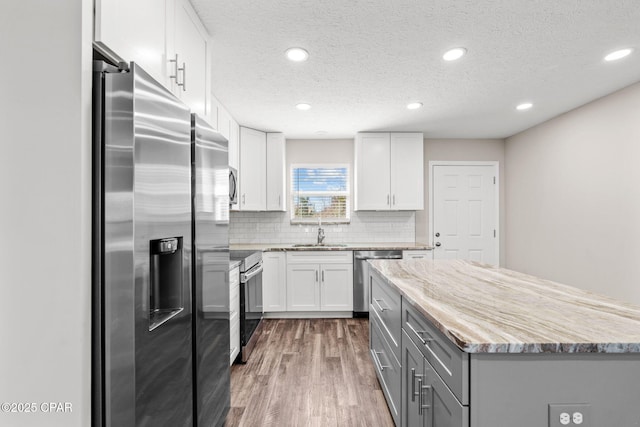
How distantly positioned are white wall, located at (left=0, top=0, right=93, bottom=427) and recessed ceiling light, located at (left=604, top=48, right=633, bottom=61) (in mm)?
3129

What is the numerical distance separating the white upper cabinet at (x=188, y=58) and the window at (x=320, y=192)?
9.03 feet

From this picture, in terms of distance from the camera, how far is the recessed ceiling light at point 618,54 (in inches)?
88.5

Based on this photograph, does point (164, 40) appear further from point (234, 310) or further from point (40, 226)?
point (234, 310)

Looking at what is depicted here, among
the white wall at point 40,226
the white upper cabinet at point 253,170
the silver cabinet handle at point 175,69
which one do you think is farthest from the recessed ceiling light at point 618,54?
the white upper cabinet at point 253,170

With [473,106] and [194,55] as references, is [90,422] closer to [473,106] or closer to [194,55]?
[194,55]

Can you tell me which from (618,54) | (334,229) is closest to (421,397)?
(618,54)

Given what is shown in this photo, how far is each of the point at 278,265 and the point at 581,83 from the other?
3498 millimetres

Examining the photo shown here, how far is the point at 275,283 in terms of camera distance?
4.06 metres

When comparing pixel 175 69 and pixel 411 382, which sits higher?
pixel 175 69

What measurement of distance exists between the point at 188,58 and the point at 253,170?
8.25ft

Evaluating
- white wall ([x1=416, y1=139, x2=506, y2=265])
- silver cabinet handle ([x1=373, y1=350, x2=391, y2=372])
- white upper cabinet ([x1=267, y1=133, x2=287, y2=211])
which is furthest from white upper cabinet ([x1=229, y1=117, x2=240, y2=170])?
white wall ([x1=416, y1=139, x2=506, y2=265])

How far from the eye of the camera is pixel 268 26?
1.92m

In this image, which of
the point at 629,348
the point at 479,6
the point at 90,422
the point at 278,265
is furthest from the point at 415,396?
the point at 278,265

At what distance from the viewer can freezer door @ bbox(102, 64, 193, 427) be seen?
911 millimetres
